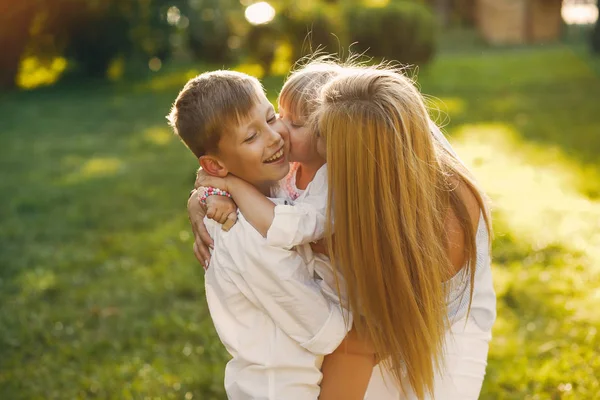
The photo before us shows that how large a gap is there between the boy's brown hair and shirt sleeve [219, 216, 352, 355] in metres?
0.30

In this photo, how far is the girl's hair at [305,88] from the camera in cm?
233

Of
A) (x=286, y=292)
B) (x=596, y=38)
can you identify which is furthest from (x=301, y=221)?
(x=596, y=38)

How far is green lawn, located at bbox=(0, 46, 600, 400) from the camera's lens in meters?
3.83

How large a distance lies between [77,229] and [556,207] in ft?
13.2

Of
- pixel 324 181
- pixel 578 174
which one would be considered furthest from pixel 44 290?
pixel 578 174

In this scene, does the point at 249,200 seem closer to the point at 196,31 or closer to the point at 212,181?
the point at 212,181

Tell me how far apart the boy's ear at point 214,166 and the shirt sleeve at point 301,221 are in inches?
11.5

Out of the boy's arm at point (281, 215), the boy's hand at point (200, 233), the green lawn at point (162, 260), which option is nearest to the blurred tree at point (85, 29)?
the green lawn at point (162, 260)

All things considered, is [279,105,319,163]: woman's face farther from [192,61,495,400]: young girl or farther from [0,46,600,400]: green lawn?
[0,46,600,400]: green lawn

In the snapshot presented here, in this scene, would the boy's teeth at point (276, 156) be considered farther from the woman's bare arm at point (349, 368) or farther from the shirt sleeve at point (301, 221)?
the woman's bare arm at point (349, 368)

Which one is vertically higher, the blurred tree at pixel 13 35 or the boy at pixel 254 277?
the boy at pixel 254 277

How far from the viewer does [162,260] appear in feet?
17.7

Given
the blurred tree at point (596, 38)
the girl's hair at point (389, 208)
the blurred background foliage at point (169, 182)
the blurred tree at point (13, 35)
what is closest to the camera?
the girl's hair at point (389, 208)

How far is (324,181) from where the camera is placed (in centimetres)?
220
